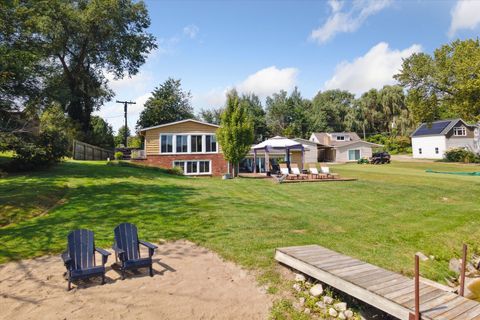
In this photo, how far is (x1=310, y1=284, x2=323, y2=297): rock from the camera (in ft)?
20.5

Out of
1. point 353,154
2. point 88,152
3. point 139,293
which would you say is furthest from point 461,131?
point 139,293

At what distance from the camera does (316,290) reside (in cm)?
632

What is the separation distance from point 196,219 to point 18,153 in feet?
41.2

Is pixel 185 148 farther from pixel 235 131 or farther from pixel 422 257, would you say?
pixel 422 257

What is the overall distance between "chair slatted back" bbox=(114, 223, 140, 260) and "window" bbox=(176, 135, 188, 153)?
23.3 metres

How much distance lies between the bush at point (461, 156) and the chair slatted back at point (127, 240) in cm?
4780

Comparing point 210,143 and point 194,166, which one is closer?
point 194,166

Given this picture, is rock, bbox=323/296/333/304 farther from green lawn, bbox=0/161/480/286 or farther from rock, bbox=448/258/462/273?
rock, bbox=448/258/462/273

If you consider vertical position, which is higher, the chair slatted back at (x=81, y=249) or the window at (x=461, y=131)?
the window at (x=461, y=131)

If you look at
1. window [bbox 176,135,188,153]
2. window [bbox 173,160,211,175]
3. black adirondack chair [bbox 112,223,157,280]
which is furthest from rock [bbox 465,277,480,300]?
window [bbox 176,135,188,153]

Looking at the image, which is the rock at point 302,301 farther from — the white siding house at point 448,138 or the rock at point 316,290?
the white siding house at point 448,138

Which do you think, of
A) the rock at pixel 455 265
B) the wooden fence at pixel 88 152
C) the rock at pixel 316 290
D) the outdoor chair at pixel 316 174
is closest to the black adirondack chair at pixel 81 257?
the rock at pixel 316 290

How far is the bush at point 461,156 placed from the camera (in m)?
42.3

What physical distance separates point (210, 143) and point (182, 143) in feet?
8.85
